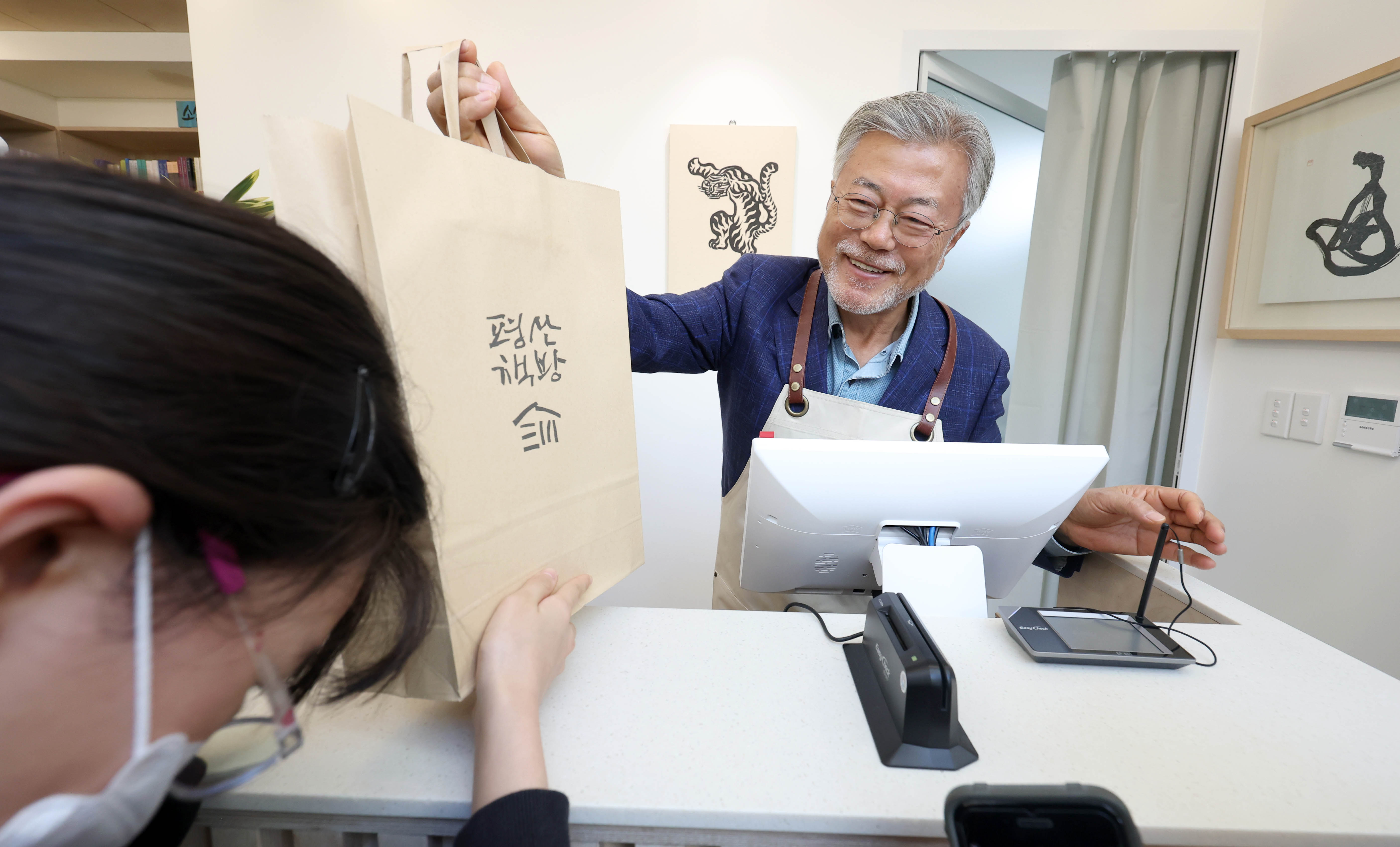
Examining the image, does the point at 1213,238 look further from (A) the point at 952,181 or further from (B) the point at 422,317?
(B) the point at 422,317

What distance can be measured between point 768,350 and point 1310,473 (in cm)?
145

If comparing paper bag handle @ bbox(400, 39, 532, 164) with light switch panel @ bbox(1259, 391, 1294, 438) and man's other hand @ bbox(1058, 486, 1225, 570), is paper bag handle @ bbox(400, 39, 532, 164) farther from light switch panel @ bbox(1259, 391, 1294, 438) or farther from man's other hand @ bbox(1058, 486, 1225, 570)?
light switch panel @ bbox(1259, 391, 1294, 438)

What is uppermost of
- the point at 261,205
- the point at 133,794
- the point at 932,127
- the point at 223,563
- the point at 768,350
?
the point at 932,127

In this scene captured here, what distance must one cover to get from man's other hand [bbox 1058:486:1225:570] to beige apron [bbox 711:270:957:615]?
27cm

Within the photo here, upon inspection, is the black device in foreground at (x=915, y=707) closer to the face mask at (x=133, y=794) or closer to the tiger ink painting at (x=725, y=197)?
the face mask at (x=133, y=794)

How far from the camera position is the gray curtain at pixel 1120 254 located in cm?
194

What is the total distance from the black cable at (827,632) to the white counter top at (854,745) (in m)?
0.01

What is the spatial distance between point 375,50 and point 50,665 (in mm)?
2287

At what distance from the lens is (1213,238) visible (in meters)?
1.94

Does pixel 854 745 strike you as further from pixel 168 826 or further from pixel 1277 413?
pixel 1277 413

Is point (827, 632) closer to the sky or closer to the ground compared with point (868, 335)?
closer to the ground

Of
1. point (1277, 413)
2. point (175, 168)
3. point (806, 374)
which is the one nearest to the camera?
point (806, 374)

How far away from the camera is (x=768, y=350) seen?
1197mm
